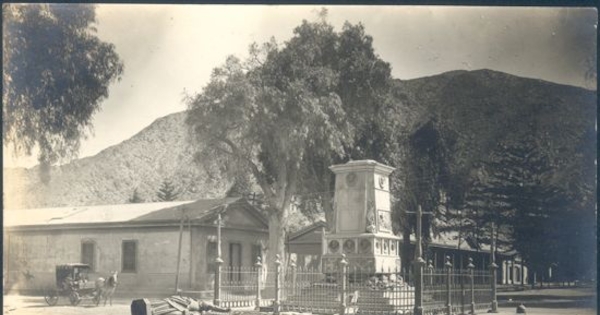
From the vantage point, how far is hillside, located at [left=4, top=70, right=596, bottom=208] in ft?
63.3

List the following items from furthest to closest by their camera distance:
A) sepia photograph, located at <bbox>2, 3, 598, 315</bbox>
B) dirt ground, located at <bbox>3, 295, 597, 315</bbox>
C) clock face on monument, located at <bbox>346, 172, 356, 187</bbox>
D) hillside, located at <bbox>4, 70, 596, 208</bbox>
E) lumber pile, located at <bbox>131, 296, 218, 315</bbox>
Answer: clock face on monument, located at <bbox>346, 172, 356, 187</bbox>, hillside, located at <bbox>4, 70, 596, 208</bbox>, dirt ground, located at <bbox>3, 295, 597, 315</bbox>, sepia photograph, located at <bbox>2, 3, 598, 315</bbox>, lumber pile, located at <bbox>131, 296, 218, 315</bbox>

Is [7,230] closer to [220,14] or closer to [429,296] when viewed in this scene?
[220,14]

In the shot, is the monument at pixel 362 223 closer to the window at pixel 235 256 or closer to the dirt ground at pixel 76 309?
the dirt ground at pixel 76 309

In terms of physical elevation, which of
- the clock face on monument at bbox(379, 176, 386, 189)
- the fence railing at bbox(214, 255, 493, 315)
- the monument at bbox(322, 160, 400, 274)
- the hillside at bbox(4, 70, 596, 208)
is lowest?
the fence railing at bbox(214, 255, 493, 315)

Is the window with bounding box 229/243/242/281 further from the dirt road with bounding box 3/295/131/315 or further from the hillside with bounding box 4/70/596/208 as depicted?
the dirt road with bounding box 3/295/131/315

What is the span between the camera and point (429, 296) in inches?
771

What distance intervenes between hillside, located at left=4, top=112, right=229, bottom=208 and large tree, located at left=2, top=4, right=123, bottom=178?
3.77 feet

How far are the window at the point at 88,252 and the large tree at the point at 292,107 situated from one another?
18.7ft

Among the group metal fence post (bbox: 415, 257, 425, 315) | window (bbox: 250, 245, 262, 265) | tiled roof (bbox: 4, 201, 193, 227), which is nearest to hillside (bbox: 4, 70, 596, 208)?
tiled roof (bbox: 4, 201, 193, 227)

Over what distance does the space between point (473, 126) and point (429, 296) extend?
12308 mm

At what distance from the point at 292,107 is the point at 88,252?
1011 cm

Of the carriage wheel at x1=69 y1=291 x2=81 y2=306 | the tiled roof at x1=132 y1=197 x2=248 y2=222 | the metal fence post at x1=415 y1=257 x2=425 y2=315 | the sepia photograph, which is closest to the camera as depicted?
the metal fence post at x1=415 y1=257 x2=425 y2=315

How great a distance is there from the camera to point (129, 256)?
94.8 ft

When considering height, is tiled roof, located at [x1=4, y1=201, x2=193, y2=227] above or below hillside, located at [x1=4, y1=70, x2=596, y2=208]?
below
